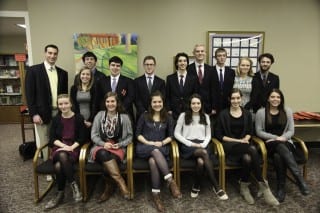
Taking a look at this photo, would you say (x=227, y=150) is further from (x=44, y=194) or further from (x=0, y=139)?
(x=0, y=139)

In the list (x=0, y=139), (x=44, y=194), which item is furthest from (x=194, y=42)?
(x=0, y=139)

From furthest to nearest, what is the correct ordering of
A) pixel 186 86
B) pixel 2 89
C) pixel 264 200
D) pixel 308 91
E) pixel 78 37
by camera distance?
pixel 2 89 < pixel 308 91 < pixel 78 37 < pixel 186 86 < pixel 264 200

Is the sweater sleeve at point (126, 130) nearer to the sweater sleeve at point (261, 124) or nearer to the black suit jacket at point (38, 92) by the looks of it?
the black suit jacket at point (38, 92)

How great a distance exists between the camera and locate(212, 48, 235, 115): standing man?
295 cm

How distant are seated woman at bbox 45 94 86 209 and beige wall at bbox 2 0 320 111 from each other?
3.51ft

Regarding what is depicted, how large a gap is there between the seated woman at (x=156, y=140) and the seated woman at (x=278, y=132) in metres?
1.04

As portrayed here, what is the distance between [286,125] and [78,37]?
9.35ft

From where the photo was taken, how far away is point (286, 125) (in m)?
2.73

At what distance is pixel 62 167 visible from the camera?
7.72 ft

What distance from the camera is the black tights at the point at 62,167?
2.35 m

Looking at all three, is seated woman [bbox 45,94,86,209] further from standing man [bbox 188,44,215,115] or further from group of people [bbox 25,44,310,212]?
standing man [bbox 188,44,215,115]

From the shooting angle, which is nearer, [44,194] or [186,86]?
[44,194]

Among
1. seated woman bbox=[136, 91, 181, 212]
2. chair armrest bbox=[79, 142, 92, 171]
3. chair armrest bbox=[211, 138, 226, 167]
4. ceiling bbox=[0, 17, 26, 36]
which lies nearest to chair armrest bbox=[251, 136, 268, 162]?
chair armrest bbox=[211, 138, 226, 167]

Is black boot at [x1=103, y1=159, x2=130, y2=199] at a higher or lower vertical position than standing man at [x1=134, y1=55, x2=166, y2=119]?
lower
